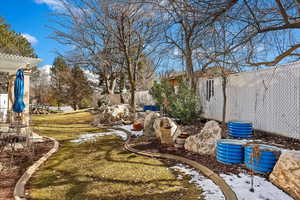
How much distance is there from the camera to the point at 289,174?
255 centimetres

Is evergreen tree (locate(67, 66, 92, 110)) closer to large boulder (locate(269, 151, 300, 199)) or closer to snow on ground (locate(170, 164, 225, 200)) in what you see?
snow on ground (locate(170, 164, 225, 200))

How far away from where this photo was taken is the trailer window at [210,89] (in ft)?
28.3

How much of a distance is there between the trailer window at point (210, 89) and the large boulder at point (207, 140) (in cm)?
447

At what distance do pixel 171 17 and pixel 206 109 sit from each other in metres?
5.57

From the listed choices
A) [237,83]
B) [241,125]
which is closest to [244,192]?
[241,125]

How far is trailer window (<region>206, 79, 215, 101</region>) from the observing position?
8.62 metres

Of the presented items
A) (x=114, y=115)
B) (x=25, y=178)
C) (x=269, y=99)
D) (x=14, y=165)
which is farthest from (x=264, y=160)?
(x=114, y=115)

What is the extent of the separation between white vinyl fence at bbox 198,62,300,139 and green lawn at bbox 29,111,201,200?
3662 mm

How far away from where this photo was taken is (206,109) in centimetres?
908

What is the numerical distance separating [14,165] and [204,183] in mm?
3721

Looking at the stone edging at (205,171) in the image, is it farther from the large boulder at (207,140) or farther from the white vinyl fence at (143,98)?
the white vinyl fence at (143,98)

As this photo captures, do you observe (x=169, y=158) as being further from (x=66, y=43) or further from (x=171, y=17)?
(x=66, y=43)

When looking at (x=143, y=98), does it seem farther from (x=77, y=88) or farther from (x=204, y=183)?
(x=204, y=183)

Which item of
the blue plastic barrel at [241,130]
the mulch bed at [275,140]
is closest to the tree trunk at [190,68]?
the mulch bed at [275,140]
